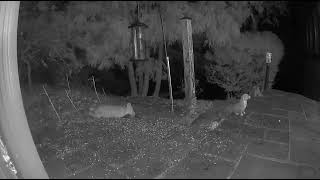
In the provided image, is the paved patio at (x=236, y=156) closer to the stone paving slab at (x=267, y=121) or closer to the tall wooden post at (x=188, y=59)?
the stone paving slab at (x=267, y=121)

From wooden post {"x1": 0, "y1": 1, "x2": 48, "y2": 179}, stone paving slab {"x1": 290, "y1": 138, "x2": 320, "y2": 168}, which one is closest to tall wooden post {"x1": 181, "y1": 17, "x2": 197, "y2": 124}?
stone paving slab {"x1": 290, "y1": 138, "x2": 320, "y2": 168}

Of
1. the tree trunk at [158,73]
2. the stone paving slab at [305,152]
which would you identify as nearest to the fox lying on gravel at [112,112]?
the stone paving slab at [305,152]

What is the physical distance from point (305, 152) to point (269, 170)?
2.46 feet

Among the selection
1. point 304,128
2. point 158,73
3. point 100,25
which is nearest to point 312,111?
point 304,128

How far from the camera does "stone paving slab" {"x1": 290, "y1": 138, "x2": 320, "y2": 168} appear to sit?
2639 mm

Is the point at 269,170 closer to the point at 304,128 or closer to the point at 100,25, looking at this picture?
the point at 304,128

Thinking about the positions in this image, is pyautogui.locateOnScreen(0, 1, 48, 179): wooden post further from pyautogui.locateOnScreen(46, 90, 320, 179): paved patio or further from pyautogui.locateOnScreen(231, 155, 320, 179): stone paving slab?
pyautogui.locateOnScreen(231, 155, 320, 179): stone paving slab

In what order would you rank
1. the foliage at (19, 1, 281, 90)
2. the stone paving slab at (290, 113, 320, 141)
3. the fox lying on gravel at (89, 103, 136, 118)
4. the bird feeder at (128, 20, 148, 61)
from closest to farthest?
the stone paving slab at (290, 113, 320, 141) < the fox lying on gravel at (89, 103, 136, 118) < the bird feeder at (128, 20, 148, 61) < the foliage at (19, 1, 281, 90)

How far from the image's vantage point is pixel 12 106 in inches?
87.4

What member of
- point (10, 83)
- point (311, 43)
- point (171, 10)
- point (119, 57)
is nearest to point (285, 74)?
point (311, 43)

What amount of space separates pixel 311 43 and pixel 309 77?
2.45 feet

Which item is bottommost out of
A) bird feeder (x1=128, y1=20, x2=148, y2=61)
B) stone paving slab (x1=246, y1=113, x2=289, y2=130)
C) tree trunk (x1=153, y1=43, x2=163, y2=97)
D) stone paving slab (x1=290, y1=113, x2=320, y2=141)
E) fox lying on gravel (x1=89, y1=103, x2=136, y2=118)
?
stone paving slab (x1=290, y1=113, x2=320, y2=141)

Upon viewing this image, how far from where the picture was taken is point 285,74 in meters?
7.06

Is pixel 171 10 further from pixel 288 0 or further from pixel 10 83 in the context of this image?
pixel 10 83
